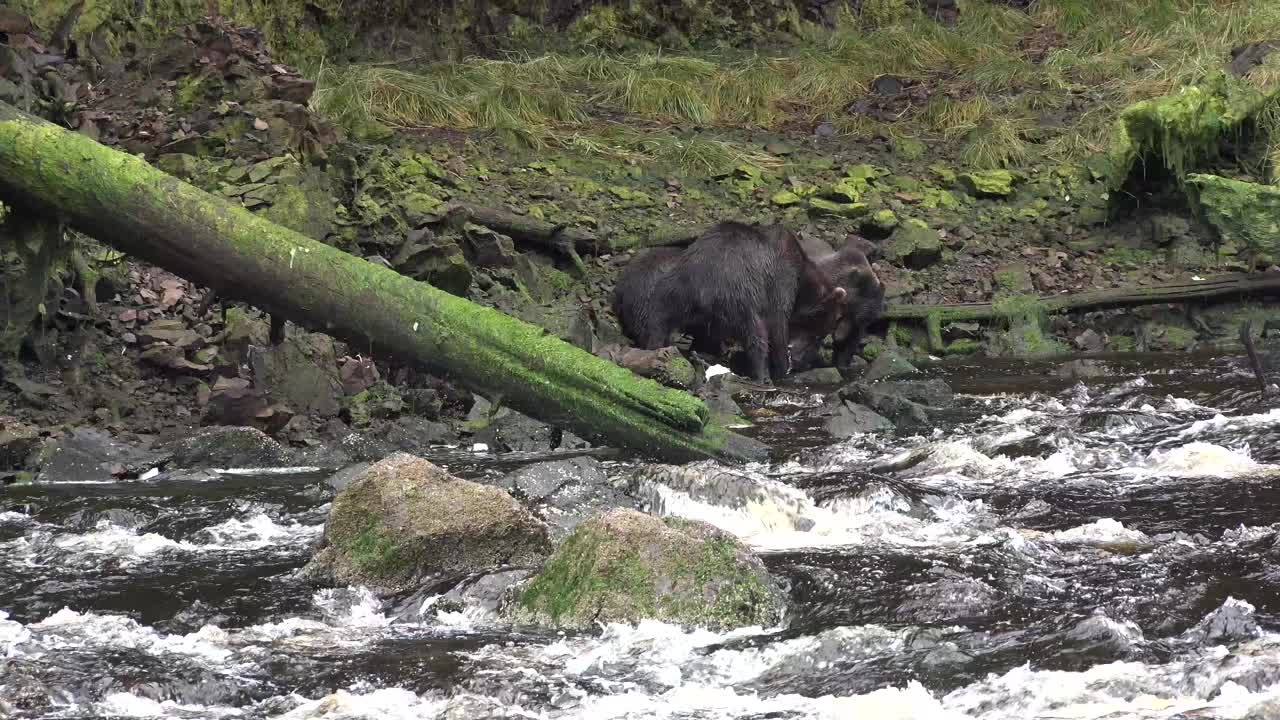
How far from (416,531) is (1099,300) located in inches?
323

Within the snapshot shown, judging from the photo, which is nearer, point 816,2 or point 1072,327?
point 1072,327

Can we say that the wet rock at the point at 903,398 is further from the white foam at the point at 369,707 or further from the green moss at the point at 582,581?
the white foam at the point at 369,707

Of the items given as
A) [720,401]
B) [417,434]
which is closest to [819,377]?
[720,401]

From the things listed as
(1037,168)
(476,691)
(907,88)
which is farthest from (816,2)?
(476,691)

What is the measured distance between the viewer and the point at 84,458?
7.23m

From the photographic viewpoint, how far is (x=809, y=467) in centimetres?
743

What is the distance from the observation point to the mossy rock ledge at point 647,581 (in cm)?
453

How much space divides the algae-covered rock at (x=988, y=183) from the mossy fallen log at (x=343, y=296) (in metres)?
7.87

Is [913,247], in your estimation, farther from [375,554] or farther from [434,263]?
[375,554]

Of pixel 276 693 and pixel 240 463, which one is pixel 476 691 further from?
pixel 240 463

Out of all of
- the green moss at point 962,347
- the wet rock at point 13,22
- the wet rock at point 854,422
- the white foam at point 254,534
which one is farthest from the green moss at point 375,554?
the green moss at point 962,347

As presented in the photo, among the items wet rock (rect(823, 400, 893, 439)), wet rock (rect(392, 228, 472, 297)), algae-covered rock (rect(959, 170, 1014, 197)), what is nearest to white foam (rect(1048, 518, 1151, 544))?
wet rock (rect(823, 400, 893, 439))

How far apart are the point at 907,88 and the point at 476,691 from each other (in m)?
13.6

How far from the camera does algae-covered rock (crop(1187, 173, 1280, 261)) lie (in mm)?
10875
